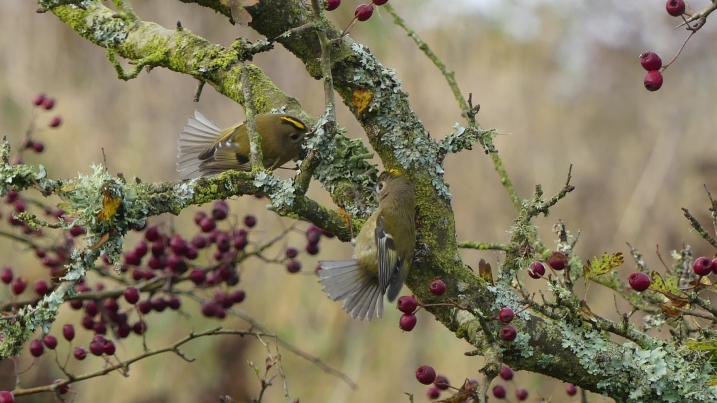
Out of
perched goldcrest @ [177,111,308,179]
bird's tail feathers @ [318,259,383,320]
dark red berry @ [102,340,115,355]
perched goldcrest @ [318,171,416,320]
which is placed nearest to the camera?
perched goldcrest @ [318,171,416,320]

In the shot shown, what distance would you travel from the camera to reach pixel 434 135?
304 inches

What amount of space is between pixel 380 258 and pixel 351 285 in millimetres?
262

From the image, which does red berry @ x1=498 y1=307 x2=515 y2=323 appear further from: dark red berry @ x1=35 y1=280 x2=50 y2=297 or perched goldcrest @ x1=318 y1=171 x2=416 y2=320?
dark red berry @ x1=35 y1=280 x2=50 y2=297

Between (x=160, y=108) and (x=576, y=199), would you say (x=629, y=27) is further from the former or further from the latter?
(x=160, y=108)

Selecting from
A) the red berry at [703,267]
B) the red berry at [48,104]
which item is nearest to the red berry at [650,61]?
the red berry at [703,267]

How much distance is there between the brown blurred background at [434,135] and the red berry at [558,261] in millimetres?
5026

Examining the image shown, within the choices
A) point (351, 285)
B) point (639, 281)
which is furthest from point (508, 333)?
point (351, 285)

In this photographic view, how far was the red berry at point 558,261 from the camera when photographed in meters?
1.62

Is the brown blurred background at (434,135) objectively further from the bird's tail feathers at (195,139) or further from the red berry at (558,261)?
the red berry at (558,261)

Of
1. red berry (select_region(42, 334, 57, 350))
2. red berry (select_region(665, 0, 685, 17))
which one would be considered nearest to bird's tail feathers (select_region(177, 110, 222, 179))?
red berry (select_region(42, 334, 57, 350))

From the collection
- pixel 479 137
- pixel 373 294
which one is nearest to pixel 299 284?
pixel 373 294

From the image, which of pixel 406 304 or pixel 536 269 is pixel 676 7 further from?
pixel 406 304

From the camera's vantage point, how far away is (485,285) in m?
1.69

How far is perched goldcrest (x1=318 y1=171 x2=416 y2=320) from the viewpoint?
1901mm
